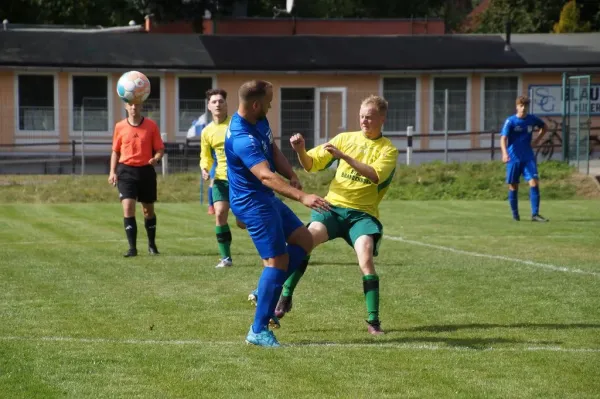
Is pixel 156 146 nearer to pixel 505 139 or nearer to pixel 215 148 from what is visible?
pixel 215 148

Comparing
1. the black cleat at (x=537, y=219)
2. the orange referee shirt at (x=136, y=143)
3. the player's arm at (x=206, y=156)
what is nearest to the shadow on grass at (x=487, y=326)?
the player's arm at (x=206, y=156)

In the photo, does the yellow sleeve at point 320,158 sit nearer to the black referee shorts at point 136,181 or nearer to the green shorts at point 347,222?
the green shorts at point 347,222

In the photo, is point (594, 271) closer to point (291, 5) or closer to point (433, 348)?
point (433, 348)

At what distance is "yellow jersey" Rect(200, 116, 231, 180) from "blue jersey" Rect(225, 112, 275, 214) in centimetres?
517

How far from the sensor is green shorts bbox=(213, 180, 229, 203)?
13867 mm

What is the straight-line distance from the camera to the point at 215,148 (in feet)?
46.2

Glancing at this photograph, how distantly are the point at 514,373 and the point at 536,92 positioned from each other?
35349 millimetres

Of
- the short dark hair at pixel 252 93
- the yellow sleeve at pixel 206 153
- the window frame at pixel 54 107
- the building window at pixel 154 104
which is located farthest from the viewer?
the building window at pixel 154 104

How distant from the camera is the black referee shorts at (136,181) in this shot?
1474 cm

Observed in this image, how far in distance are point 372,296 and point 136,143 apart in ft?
21.3

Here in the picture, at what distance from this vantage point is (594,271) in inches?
512

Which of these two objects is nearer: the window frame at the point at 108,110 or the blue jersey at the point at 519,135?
the blue jersey at the point at 519,135

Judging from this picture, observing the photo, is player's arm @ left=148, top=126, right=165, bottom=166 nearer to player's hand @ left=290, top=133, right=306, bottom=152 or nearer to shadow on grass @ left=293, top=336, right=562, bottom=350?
player's hand @ left=290, top=133, right=306, bottom=152

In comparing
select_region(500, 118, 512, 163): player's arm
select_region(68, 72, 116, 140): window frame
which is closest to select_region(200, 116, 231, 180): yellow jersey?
select_region(500, 118, 512, 163): player's arm
